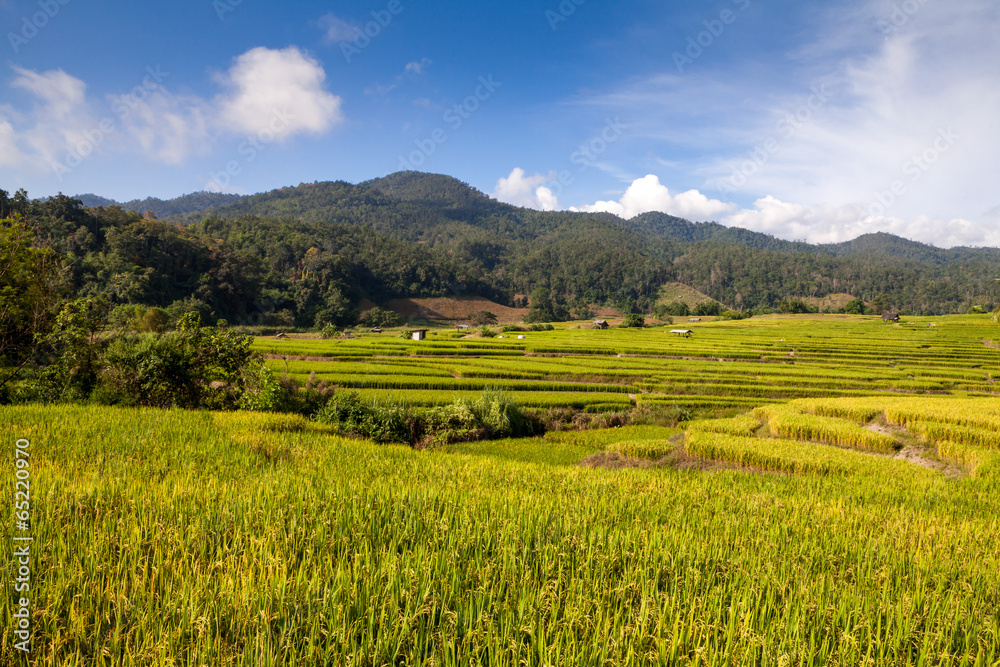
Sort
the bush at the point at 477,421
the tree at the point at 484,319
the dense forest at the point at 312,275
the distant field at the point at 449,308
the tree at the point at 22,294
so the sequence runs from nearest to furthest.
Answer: the tree at the point at 22,294 → the bush at the point at 477,421 → the dense forest at the point at 312,275 → the tree at the point at 484,319 → the distant field at the point at 449,308

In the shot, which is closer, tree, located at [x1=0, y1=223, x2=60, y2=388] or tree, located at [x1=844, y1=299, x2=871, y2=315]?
tree, located at [x1=0, y1=223, x2=60, y2=388]

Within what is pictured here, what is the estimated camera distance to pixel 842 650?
2.56m

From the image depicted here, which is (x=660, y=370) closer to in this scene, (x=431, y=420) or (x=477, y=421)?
(x=477, y=421)

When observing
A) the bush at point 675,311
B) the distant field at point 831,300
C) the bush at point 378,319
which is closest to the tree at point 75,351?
the bush at point 378,319

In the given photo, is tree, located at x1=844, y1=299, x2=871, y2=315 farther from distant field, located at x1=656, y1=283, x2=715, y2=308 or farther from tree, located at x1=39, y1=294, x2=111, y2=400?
tree, located at x1=39, y1=294, x2=111, y2=400

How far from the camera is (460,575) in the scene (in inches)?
126

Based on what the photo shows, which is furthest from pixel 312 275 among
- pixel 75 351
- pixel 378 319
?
pixel 75 351

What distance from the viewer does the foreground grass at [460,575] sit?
7.95ft

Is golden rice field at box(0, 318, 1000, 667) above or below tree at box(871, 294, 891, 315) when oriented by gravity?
below

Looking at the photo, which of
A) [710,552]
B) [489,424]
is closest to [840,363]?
[489,424]

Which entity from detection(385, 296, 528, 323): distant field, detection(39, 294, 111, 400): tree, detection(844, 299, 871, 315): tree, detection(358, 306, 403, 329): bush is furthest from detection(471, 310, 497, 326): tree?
detection(844, 299, 871, 315): tree

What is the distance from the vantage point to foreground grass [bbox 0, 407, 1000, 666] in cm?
242
